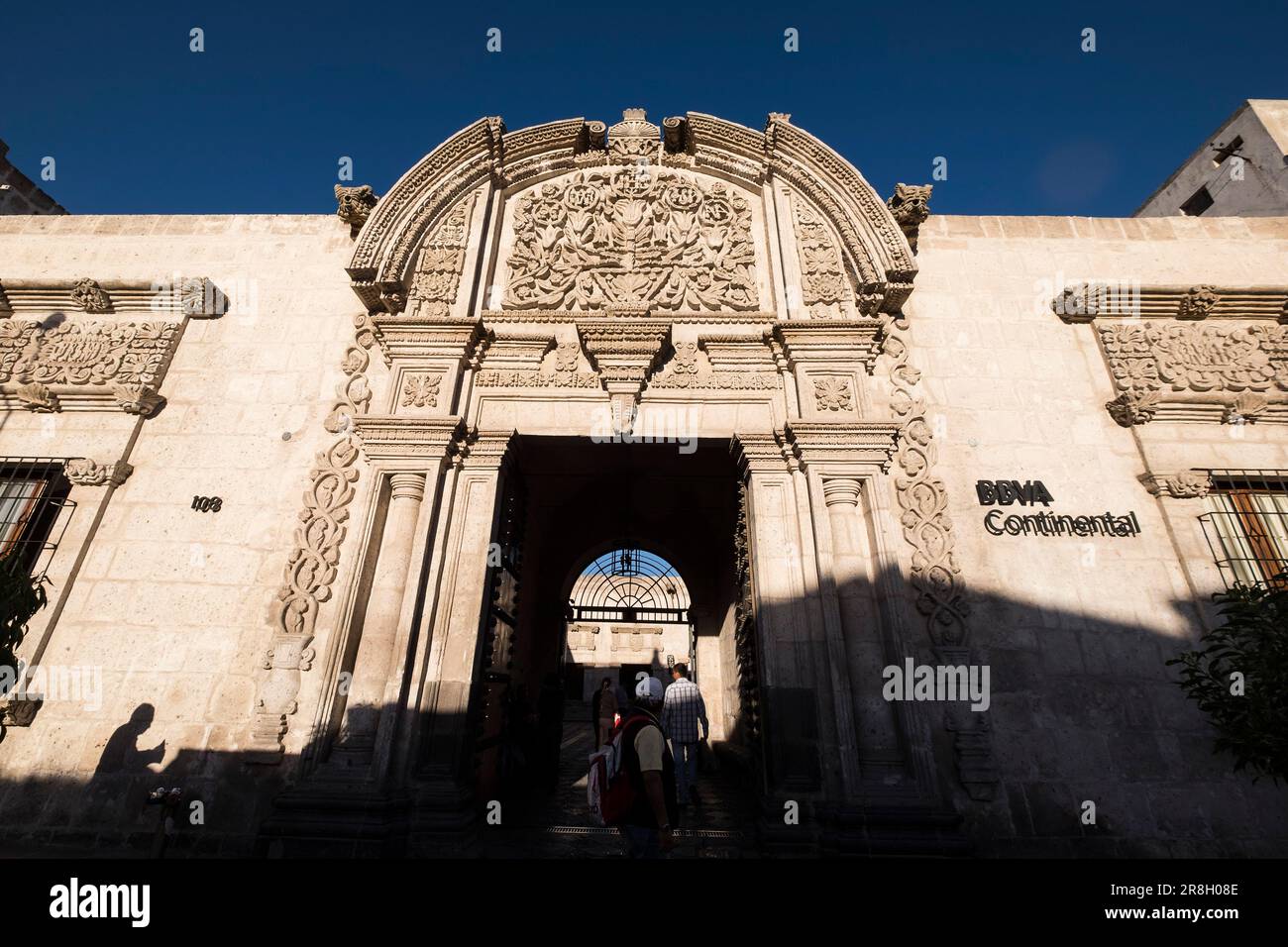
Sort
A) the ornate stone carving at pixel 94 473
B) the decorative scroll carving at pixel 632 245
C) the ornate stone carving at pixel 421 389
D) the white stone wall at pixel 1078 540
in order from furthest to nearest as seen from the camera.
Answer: the decorative scroll carving at pixel 632 245 → the ornate stone carving at pixel 421 389 → the ornate stone carving at pixel 94 473 → the white stone wall at pixel 1078 540

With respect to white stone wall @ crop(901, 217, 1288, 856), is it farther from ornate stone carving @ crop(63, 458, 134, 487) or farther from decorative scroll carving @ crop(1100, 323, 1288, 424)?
ornate stone carving @ crop(63, 458, 134, 487)

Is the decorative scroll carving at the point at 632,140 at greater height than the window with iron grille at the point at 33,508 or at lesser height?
greater

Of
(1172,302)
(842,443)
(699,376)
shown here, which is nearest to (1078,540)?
(842,443)

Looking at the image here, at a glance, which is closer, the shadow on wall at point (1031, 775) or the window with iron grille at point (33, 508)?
the shadow on wall at point (1031, 775)

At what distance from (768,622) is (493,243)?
5.24 metres

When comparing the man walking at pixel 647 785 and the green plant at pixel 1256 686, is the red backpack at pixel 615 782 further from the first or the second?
the green plant at pixel 1256 686

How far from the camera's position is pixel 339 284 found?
6.46 meters

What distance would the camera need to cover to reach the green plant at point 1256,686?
3627 millimetres

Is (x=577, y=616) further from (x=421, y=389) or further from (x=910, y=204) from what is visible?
(x=910, y=204)

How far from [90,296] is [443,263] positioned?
13.3 feet

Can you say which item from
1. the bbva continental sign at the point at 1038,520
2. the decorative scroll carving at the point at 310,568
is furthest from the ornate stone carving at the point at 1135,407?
the decorative scroll carving at the point at 310,568

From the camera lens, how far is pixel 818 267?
20.4 feet

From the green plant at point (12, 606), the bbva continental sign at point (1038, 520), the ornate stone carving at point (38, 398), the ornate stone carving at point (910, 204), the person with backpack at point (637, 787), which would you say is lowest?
the person with backpack at point (637, 787)

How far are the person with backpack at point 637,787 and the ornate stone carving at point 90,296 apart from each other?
7.58 metres
